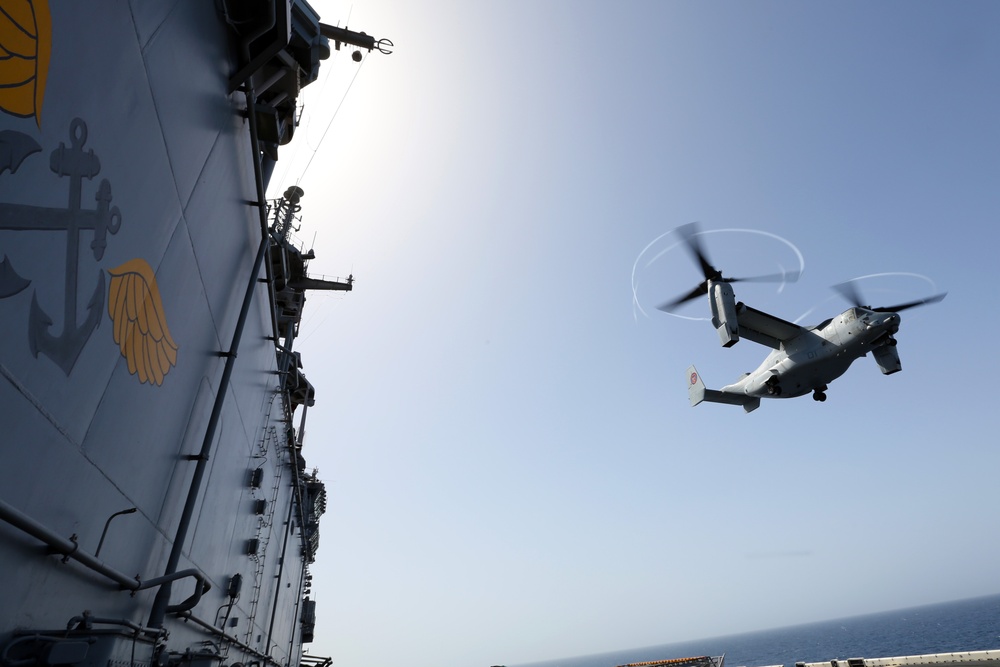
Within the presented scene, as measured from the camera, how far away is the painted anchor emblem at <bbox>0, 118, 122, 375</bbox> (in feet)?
11.0

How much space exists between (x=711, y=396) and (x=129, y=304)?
26.9m

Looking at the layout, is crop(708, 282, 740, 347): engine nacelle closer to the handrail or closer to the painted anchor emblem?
the handrail

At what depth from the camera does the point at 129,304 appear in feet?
15.2

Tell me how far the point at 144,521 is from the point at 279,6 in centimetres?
626

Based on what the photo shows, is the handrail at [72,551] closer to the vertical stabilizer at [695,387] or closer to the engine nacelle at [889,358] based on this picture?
the engine nacelle at [889,358]

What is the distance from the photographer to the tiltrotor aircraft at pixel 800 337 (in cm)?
1923

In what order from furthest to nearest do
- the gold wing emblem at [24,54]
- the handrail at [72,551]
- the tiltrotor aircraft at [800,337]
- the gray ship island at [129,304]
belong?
the tiltrotor aircraft at [800,337] < the gray ship island at [129,304] < the handrail at [72,551] < the gold wing emblem at [24,54]

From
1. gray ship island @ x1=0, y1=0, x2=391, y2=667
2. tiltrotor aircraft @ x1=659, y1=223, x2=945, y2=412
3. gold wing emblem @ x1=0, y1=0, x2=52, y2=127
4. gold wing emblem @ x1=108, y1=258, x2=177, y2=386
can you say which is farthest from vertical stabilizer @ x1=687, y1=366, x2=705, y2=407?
gold wing emblem @ x1=0, y1=0, x2=52, y2=127

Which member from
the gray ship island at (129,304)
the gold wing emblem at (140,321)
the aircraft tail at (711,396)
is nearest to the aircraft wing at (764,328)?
the aircraft tail at (711,396)

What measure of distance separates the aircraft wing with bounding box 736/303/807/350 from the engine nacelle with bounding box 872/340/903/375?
275 centimetres

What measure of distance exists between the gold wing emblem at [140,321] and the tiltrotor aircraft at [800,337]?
61.5ft

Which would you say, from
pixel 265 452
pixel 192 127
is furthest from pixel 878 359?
pixel 192 127

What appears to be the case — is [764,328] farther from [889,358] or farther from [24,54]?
[24,54]

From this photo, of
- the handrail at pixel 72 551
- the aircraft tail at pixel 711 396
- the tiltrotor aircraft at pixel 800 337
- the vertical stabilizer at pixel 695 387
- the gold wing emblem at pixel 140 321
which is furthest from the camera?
the vertical stabilizer at pixel 695 387
